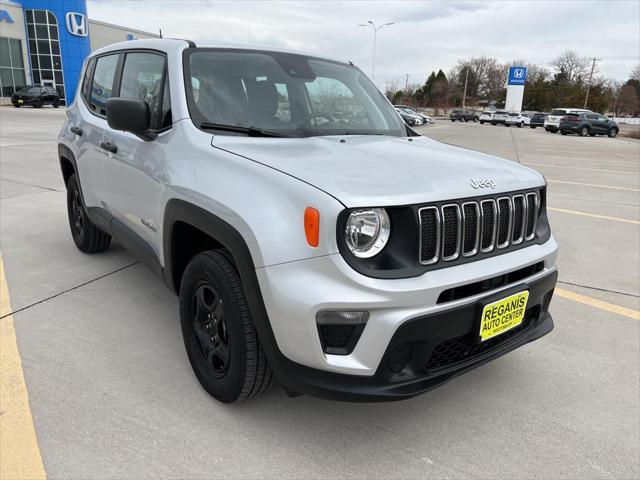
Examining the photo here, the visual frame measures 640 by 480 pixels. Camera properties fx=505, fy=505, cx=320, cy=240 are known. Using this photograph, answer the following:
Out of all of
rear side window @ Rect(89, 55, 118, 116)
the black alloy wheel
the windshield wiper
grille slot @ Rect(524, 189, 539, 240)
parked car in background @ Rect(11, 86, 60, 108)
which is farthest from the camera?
parked car in background @ Rect(11, 86, 60, 108)

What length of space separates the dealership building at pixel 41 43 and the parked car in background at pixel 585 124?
3677 cm

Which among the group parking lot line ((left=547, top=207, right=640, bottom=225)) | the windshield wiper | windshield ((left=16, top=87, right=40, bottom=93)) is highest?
windshield ((left=16, top=87, right=40, bottom=93))

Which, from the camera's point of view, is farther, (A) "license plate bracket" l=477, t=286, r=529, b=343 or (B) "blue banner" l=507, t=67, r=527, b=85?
(B) "blue banner" l=507, t=67, r=527, b=85

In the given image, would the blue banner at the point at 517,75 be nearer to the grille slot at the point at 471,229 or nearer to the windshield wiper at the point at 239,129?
the windshield wiper at the point at 239,129

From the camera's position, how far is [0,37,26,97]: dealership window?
39.3 m

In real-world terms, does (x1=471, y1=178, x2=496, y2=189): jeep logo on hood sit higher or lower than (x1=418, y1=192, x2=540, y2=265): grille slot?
higher

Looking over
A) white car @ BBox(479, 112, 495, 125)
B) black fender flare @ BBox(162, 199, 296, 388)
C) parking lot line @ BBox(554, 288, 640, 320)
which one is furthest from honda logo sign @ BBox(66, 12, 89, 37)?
black fender flare @ BBox(162, 199, 296, 388)

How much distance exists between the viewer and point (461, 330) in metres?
2.11

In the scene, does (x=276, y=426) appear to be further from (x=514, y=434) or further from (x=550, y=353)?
(x=550, y=353)

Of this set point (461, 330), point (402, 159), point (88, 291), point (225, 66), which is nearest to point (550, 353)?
point (461, 330)

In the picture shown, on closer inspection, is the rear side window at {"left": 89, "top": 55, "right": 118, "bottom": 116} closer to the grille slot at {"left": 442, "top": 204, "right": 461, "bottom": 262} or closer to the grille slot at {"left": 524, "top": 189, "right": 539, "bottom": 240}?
the grille slot at {"left": 442, "top": 204, "right": 461, "bottom": 262}

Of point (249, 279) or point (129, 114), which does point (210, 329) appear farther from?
point (129, 114)

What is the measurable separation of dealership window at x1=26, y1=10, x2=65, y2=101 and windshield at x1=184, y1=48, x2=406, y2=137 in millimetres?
45854

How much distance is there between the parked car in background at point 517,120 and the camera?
4279 centimetres
